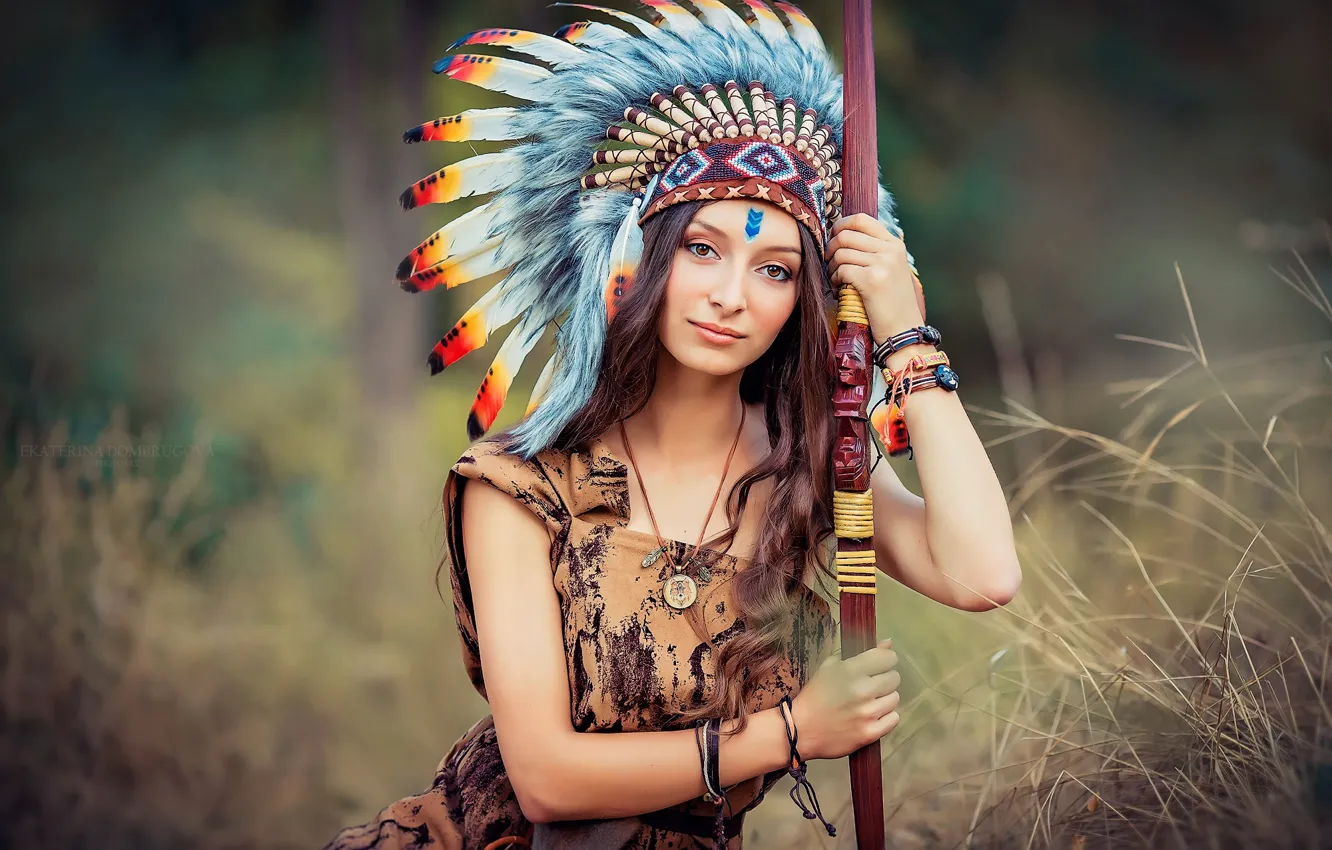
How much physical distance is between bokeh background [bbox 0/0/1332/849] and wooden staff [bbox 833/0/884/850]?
209 cm

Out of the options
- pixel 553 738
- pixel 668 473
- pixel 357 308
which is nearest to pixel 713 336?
pixel 668 473

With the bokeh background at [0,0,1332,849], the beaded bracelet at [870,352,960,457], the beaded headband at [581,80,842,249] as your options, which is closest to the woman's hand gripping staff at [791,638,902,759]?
the beaded bracelet at [870,352,960,457]

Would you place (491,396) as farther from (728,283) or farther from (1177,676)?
(1177,676)

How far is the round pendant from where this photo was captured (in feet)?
6.21

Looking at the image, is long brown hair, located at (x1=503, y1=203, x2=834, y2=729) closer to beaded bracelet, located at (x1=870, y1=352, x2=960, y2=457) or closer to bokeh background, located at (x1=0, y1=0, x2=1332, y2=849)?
beaded bracelet, located at (x1=870, y1=352, x2=960, y2=457)

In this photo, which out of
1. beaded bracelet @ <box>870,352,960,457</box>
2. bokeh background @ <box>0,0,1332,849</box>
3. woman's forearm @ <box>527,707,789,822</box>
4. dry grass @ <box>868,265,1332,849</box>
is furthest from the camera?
bokeh background @ <box>0,0,1332,849</box>

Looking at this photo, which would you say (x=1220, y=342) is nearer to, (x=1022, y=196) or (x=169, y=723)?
(x=1022, y=196)

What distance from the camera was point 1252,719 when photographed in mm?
2131

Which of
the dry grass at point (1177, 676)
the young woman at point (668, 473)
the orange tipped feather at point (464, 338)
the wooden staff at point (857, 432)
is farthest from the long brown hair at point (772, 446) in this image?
the dry grass at point (1177, 676)

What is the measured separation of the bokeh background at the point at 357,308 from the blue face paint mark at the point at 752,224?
2313 mm

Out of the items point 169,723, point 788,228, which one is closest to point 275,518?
point 169,723

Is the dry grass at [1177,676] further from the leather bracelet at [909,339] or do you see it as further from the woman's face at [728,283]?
the woman's face at [728,283]

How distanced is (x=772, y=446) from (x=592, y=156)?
2.07ft

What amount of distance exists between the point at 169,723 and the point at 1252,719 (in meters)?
3.29
